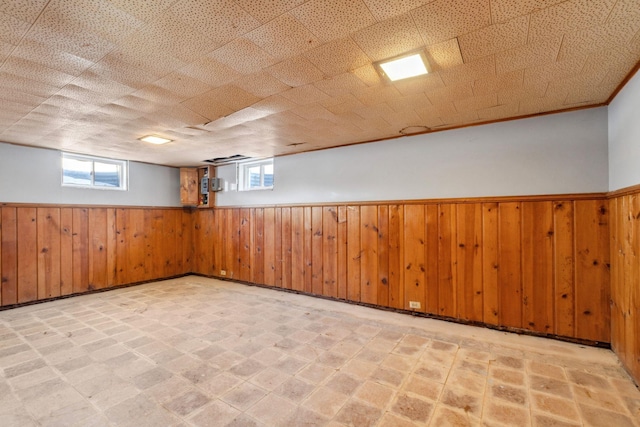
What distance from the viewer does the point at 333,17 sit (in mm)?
1591

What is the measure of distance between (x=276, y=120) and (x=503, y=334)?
339cm

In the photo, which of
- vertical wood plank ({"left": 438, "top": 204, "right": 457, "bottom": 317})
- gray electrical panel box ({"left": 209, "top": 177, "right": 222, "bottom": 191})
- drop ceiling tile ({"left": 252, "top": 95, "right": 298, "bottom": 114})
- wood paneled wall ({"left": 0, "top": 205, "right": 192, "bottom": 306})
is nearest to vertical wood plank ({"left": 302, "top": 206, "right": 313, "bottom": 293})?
vertical wood plank ({"left": 438, "top": 204, "right": 457, "bottom": 317})

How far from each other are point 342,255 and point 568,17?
3463 mm

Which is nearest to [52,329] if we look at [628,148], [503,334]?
[503,334]

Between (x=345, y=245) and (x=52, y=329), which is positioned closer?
(x=52, y=329)

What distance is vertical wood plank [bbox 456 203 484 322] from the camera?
341cm

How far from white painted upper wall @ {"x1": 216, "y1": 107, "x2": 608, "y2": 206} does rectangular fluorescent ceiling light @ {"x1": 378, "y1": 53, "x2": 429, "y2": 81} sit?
1.68m

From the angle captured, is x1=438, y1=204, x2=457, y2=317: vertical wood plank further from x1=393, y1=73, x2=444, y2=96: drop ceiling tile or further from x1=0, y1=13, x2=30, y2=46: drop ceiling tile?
x1=0, y1=13, x2=30, y2=46: drop ceiling tile

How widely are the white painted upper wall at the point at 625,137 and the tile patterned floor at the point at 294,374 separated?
1590 mm

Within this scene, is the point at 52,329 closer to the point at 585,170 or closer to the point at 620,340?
the point at 620,340

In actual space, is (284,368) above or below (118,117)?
below

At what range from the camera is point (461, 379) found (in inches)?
91.0

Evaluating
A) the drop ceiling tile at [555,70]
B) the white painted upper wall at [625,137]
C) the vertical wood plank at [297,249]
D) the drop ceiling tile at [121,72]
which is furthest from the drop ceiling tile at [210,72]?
the white painted upper wall at [625,137]

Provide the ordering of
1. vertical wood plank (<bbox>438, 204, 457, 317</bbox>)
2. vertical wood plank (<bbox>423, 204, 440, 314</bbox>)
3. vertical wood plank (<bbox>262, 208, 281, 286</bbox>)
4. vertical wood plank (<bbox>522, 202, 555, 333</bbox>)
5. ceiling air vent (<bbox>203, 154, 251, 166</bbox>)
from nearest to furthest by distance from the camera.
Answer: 1. vertical wood plank (<bbox>522, 202, 555, 333</bbox>)
2. vertical wood plank (<bbox>438, 204, 457, 317</bbox>)
3. vertical wood plank (<bbox>423, 204, 440, 314</bbox>)
4. vertical wood plank (<bbox>262, 208, 281, 286</bbox>)
5. ceiling air vent (<bbox>203, 154, 251, 166</bbox>)
